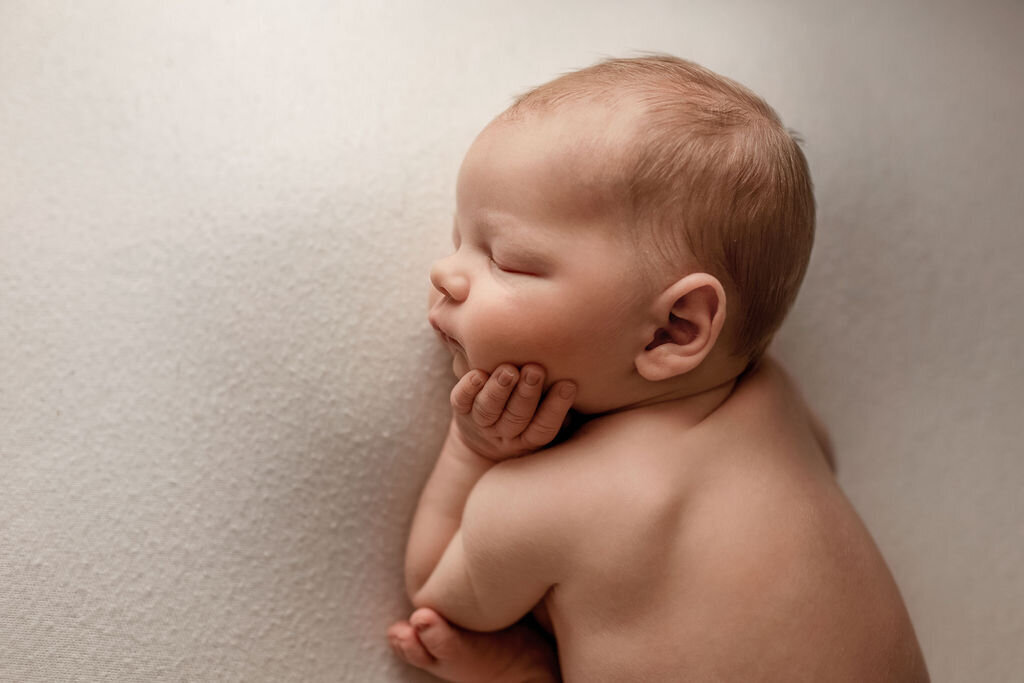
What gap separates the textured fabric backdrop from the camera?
928mm

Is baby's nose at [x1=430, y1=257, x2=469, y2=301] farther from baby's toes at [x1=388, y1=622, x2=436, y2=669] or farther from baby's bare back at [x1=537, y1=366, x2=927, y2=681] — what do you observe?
baby's toes at [x1=388, y1=622, x2=436, y2=669]

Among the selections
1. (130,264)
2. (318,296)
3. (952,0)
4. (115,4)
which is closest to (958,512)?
(952,0)

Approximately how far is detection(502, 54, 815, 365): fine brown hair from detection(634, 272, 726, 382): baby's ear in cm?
2

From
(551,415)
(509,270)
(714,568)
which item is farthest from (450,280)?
(714,568)

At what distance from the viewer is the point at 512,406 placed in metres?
0.93

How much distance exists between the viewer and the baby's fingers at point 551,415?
932 mm

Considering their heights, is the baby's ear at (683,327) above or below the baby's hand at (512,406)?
above

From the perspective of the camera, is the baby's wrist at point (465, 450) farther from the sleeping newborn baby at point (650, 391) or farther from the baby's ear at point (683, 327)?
the baby's ear at point (683, 327)

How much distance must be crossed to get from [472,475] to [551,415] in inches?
5.5

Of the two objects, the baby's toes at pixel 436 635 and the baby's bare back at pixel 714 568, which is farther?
the baby's toes at pixel 436 635

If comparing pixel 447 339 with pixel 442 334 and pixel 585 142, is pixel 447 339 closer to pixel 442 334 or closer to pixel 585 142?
pixel 442 334

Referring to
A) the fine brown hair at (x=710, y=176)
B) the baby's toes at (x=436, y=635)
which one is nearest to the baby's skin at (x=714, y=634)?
the baby's toes at (x=436, y=635)

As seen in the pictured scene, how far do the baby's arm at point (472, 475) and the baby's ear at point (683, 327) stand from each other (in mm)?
84

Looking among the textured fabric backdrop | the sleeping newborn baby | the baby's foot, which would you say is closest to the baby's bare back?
the sleeping newborn baby
